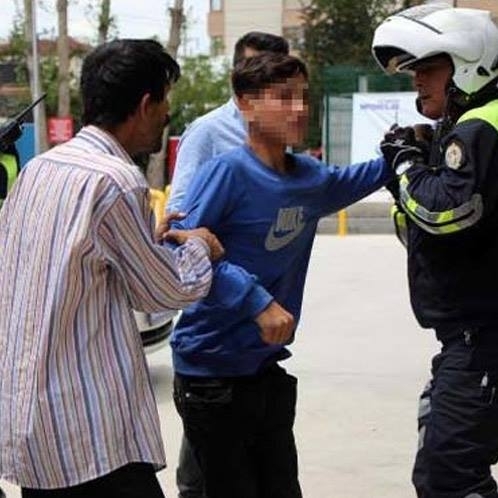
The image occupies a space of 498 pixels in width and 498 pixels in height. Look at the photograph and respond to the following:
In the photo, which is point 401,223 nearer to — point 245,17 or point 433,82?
point 433,82

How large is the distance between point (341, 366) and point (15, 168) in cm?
278

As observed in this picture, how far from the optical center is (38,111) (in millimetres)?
28875

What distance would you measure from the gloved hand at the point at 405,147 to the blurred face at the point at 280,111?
0.27 meters

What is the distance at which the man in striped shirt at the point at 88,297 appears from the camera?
237 cm

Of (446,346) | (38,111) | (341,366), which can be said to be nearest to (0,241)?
(446,346)

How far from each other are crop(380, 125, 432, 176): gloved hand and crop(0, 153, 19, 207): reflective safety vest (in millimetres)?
2062

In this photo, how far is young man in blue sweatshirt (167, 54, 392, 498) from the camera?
3.11 metres

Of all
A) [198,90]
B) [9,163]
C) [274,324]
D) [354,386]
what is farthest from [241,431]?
[198,90]

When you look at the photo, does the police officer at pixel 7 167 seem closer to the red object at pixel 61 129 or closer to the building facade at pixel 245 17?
the red object at pixel 61 129

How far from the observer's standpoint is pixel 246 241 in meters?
3.17

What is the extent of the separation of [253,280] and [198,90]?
132 feet

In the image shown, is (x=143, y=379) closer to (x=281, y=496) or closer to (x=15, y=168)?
(x=281, y=496)

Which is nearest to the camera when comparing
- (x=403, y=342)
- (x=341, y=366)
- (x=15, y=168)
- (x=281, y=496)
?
(x=281, y=496)

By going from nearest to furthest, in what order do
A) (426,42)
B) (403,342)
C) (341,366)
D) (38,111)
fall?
1. (426,42)
2. (341,366)
3. (403,342)
4. (38,111)
